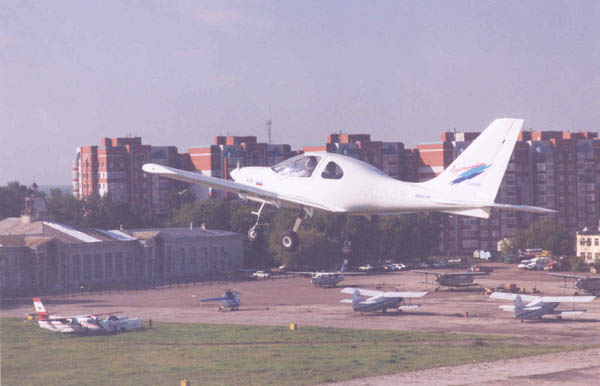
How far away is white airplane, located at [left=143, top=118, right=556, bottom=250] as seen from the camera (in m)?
39.2

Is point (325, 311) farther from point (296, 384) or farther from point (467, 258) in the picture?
point (467, 258)

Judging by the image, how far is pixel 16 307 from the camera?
416ft

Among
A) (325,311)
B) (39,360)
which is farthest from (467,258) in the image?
(39,360)

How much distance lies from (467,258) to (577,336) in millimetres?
91625

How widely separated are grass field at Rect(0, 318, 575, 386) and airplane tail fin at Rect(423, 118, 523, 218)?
43357 millimetres

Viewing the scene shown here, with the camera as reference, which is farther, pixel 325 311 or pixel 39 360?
pixel 325 311

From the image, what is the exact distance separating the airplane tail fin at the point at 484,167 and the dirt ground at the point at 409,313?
44.3 metres

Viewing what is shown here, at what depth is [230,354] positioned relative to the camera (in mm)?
94438

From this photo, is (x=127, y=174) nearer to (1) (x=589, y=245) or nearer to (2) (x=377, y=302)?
(2) (x=377, y=302)

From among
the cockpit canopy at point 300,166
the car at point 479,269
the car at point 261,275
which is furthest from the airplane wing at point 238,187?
the car at point 479,269

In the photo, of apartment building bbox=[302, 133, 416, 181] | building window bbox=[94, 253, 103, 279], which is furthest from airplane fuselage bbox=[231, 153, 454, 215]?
apartment building bbox=[302, 133, 416, 181]

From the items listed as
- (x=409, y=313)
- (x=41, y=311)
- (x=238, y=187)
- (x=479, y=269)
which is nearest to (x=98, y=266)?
(x=41, y=311)

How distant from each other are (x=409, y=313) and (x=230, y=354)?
37.6 m

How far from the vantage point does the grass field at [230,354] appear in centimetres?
8550
